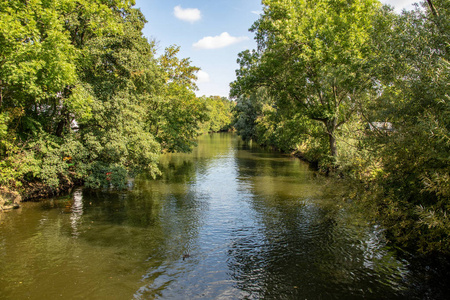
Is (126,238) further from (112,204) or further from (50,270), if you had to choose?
(112,204)

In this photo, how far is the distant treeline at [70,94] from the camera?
14102 mm

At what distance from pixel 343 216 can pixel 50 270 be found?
1393cm

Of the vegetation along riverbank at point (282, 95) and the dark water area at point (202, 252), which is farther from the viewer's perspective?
the dark water area at point (202, 252)

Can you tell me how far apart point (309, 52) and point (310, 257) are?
14.1 metres

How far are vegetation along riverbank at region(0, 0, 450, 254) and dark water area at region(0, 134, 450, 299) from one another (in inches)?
61.1

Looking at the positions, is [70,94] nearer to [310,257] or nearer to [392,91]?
[310,257]

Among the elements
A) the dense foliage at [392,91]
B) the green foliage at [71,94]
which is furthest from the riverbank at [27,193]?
the dense foliage at [392,91]

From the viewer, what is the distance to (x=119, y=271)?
31.8ft

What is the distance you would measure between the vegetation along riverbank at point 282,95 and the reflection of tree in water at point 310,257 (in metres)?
1.54

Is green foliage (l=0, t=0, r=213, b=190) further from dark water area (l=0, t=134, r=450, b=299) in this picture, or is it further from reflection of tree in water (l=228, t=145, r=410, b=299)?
reflection of tree in water (l=228, t=145, r=410, b=299)

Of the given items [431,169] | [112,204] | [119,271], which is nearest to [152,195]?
[112,204]

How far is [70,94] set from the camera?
1769 cm

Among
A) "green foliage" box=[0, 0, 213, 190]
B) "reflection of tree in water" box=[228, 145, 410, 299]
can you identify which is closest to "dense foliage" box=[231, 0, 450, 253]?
"reflection of tree in water" box=[228, 145, 410, 299]

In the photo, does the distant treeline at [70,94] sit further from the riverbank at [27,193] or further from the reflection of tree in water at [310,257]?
the reflection of tree in water at [310,257]
